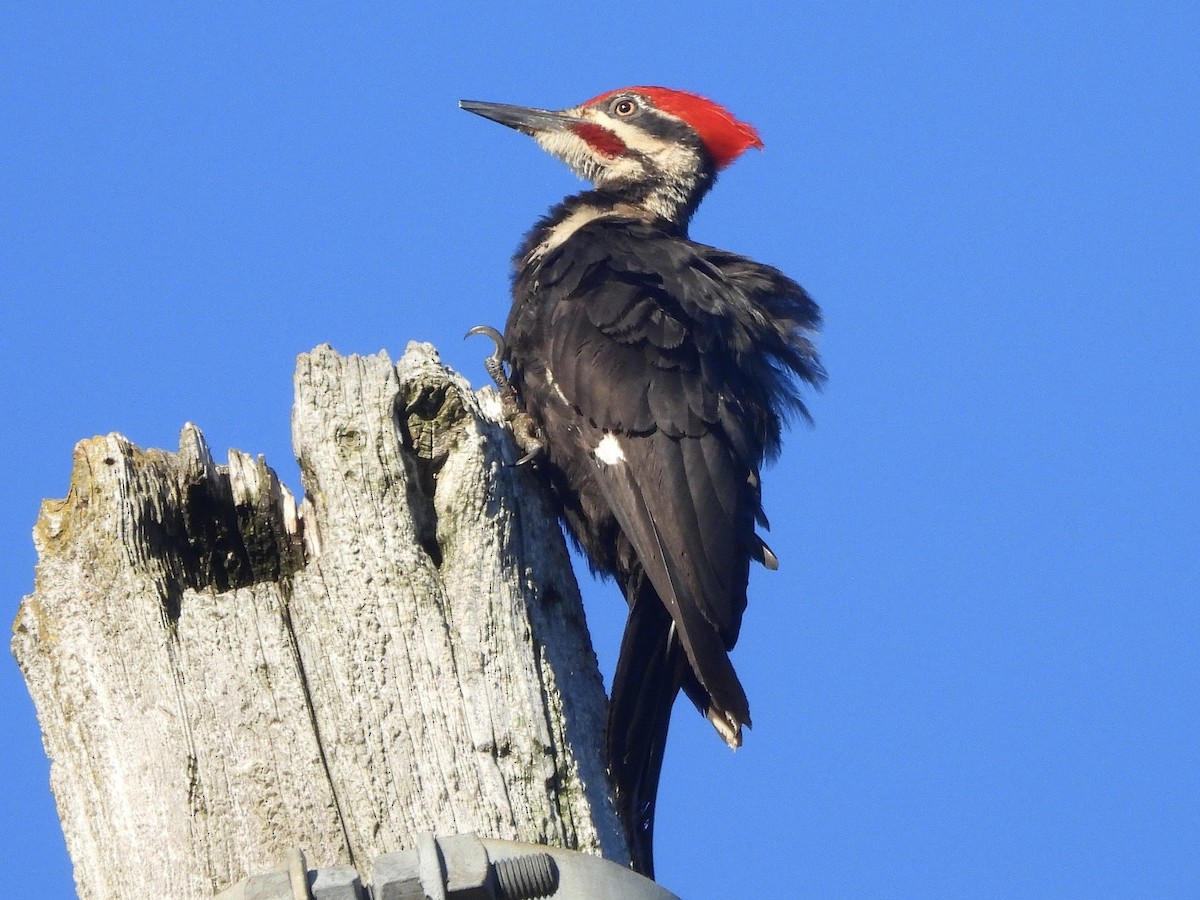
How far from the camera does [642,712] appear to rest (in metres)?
3.02

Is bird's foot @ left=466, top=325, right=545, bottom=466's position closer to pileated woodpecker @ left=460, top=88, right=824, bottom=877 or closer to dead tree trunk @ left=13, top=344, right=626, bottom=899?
pileated woodpecker @ left=460, top=88, right=824, bottom=877

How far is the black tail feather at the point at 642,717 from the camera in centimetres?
282

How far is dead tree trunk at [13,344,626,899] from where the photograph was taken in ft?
8.02

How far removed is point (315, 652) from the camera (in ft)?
8.50

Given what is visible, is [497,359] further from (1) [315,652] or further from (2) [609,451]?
(1) [315,652]

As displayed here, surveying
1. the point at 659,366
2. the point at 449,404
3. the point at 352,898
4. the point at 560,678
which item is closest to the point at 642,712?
the point at 560,678

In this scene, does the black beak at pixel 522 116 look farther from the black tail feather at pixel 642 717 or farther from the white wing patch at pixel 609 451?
the black tail feather at pixel 642 717

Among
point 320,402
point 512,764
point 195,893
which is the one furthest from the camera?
point 320,402

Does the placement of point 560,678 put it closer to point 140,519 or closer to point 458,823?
point 458,823

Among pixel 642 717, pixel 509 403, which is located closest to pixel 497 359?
pixel 509 403

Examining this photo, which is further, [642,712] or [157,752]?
[642,712]

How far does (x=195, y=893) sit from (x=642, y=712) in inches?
39.6

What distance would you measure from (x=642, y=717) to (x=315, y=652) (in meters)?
0.74

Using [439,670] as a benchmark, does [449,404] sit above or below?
above
